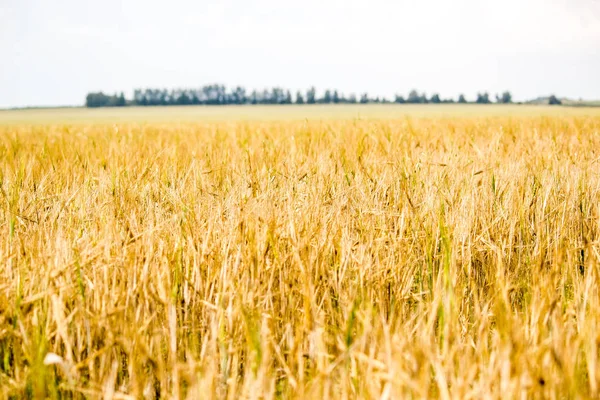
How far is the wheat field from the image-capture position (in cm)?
100

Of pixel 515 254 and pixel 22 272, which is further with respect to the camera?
pixel 515 254

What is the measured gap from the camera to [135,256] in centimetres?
145

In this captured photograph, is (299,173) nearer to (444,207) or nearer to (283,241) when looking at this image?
(444,207)

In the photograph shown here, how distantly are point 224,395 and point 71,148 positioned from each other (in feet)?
12.3

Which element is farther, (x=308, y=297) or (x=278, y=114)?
(x=278, y=114)

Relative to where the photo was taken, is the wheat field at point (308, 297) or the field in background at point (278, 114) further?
the field in background at point (278, 114)

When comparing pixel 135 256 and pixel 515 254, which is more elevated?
pixel 135 256

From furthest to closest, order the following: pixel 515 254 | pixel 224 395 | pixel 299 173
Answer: pixel 299 173 → pixel 515 254 → pixel 224 395

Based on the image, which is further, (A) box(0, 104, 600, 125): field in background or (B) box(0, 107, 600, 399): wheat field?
(A) box(0, 104, 600, 125): field in background

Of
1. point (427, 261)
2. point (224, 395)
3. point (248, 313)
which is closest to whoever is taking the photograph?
point (224, 395)

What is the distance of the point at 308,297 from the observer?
46.5 inches

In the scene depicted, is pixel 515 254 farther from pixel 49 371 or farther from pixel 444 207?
pixel 49 371

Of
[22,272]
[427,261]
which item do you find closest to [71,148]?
[22,272]

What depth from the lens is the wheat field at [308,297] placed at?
1.00 metres
